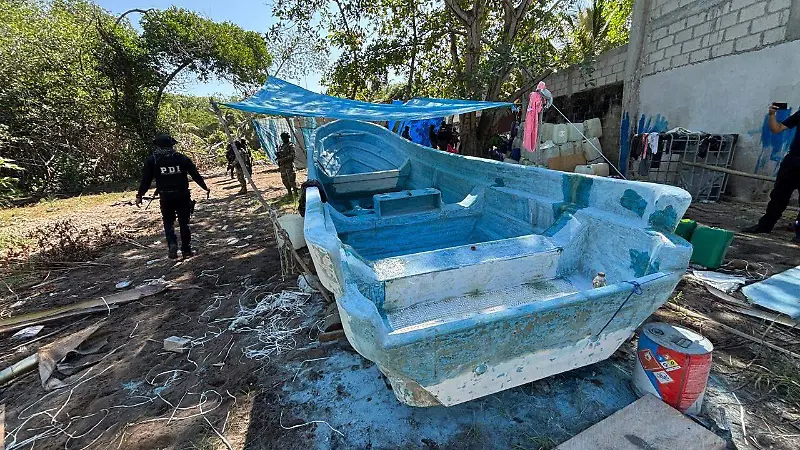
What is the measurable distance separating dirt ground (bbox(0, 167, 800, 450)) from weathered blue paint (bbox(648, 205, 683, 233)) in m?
0.97

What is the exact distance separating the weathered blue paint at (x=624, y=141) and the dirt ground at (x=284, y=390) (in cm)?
523

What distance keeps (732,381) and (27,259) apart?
26.1 ft

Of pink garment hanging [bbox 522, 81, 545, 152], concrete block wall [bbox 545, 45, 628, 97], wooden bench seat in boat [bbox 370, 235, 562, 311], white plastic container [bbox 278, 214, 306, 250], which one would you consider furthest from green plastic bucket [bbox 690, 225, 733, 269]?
concrete block wall [bbox 545, 45, 628, 97]

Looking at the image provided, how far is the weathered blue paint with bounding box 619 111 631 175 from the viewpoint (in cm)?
859

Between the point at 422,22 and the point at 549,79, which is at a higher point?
the point at 422,22

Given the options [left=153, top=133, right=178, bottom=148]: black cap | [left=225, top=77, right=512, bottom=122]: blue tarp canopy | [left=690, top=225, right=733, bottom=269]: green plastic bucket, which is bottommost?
[left=690, top=225, right=733, bottom=269]: green plastic bucket

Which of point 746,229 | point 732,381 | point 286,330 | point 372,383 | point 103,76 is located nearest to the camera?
point 732,381

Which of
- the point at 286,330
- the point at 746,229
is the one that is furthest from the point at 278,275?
A: the point at 746,229

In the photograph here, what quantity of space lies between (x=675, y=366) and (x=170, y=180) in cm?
533

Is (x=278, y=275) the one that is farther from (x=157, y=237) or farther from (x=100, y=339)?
(x=157, y=237)

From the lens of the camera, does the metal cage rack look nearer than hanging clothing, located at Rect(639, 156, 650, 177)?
Yes

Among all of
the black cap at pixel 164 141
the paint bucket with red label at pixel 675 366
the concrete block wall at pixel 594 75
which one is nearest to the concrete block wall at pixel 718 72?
the concrete block wall at pixel 594 75

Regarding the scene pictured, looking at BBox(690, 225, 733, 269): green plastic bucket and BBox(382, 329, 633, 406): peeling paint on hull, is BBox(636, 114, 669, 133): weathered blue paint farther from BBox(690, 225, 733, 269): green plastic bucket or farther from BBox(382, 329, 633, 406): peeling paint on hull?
BBox(382, 329, 633, 406): peeling paint on hull

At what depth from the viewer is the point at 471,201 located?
11.9 ft
